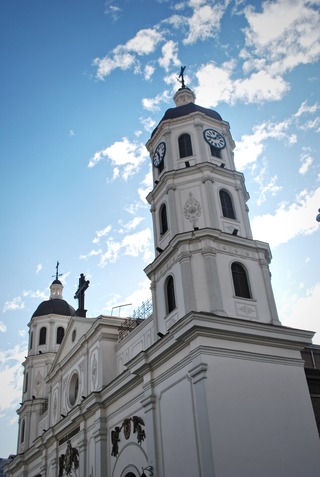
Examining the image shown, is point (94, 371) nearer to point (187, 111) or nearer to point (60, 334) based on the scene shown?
point (60, 334)

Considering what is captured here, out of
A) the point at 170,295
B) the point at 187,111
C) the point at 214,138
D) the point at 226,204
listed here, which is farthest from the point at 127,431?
the point at 187,111

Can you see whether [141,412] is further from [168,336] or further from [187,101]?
[187,101]

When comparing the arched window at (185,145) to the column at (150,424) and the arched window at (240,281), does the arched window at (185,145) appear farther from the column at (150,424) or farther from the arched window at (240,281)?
the column at (150,424)

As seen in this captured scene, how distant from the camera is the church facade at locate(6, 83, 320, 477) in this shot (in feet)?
60.9

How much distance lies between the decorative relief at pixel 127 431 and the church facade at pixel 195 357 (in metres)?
0.08

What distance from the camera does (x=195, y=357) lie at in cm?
1927

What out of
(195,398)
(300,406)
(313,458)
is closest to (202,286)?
(195,398)

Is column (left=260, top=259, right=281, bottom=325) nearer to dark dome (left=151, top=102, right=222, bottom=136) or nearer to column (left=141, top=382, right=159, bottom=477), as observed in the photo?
column (left=141, top=382, right=159, bottom=477)

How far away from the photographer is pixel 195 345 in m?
19.5

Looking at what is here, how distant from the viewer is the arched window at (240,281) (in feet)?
72.4

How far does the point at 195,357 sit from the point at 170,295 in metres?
4.17

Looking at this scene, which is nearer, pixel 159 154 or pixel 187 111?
pixel 159 154

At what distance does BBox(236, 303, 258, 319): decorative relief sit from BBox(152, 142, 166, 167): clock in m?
9.56

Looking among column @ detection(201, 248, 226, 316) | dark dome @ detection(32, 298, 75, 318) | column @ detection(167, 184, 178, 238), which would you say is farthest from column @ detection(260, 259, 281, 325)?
dark dome @ detection(32, 298, 75, 318)
